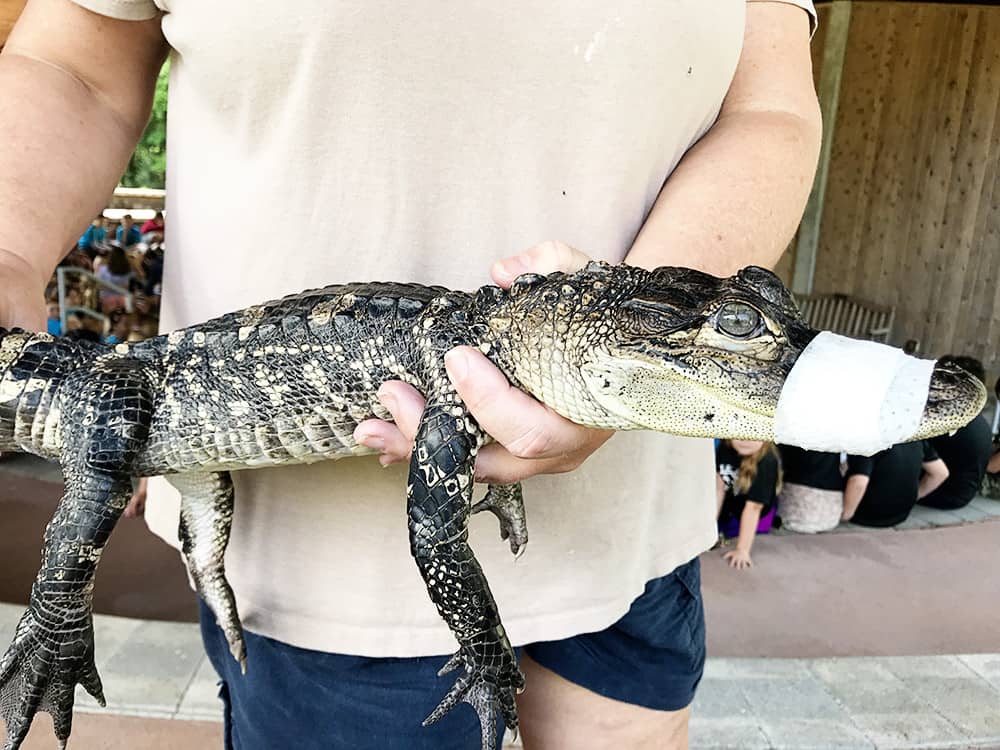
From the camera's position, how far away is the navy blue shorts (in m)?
1.25

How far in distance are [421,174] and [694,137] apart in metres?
0.44

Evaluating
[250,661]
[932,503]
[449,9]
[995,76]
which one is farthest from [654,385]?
[995,76]

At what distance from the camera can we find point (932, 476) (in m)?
4.93

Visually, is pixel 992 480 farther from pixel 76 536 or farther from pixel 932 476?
pixel 76 536

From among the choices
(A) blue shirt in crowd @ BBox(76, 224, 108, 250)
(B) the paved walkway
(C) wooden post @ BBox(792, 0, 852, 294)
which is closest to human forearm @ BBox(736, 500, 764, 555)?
(B) the paved walkway

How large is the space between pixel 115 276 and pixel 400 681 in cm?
658

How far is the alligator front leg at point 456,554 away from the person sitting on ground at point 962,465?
4.56 metres

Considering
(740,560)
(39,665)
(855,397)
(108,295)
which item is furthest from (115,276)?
(855,397)

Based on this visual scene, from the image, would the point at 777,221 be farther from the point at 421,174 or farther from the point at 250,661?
the point at 250,661

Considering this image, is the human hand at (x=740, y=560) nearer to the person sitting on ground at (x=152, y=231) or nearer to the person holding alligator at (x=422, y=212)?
the person holding alligator at (x=422, y=212)

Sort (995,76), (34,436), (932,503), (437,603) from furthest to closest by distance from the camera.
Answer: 1. (995,76)
2. (932,503)
3. (34,436)
4. (437,603)

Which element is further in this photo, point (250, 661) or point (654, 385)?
point (250, 661)

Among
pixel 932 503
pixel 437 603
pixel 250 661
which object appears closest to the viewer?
pixel 437 603

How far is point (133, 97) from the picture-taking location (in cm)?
136
